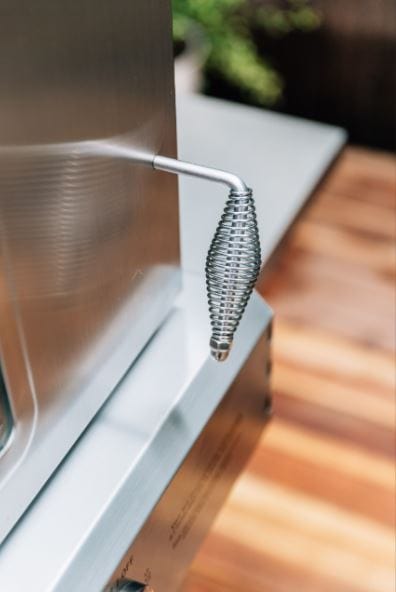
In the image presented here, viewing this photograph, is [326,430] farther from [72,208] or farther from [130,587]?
[72,208]

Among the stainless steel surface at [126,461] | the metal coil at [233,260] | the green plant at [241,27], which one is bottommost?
the stainless steel surface at [126,461]

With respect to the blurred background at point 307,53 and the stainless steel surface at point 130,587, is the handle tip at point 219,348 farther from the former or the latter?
the blurred background at point 307,53

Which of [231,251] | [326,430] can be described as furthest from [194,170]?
[326,430]

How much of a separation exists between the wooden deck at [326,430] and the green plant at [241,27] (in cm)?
24

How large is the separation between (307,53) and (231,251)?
2.36 ft

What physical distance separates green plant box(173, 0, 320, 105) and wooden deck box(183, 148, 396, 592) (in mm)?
242

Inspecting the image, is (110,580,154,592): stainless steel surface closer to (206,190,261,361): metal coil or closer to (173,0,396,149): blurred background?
(206,190,261,361): metal coil

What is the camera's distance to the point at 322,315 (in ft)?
2.66

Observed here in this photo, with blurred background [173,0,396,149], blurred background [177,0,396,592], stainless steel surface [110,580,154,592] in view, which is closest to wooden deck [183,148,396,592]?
blurred background [177,0,396,592]

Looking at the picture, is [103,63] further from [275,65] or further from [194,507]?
[275,65]

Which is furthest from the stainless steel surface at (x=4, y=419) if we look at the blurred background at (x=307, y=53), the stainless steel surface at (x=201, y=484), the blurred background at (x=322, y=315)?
the blurred background at (x=307, y=53)

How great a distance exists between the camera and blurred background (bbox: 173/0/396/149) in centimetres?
106

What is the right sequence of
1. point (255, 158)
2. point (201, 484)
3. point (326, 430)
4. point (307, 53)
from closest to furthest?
1. point (201, 484)
2. point (326, 430)
3. point (255, 158)
4. point (307, 53)

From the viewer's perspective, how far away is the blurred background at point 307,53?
1059 millimetres
